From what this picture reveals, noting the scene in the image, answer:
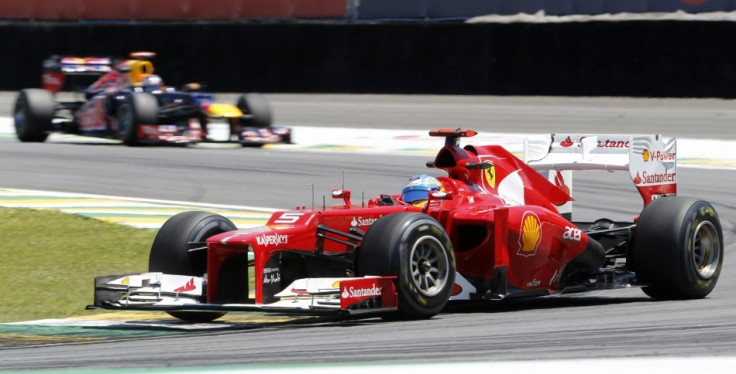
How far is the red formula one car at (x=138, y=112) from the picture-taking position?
22.1 metres

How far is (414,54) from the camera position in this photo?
93.5ft

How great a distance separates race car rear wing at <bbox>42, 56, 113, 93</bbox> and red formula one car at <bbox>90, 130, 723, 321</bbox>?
1434 cm

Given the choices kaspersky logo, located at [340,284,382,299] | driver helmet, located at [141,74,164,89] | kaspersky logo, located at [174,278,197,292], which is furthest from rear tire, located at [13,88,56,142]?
kaspersky logo, located at [340,284,382,299]

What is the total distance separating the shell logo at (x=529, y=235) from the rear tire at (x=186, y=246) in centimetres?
190

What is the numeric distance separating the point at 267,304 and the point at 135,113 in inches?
558

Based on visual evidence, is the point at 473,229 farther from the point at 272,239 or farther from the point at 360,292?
the point at 272,239

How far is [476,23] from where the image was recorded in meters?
27.5

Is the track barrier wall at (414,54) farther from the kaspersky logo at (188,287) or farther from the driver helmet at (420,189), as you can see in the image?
the kaspersky logo at (188,287)

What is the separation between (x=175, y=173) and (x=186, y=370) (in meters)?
12.5

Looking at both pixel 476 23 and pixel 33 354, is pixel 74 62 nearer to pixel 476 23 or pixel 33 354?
pixel 476 23

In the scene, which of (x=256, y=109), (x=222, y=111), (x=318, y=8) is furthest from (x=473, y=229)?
(x=318, y=8)

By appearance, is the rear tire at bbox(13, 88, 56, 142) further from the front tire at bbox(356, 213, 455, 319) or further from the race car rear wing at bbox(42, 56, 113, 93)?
the front tire at bbox(356, 213, 455, 319)

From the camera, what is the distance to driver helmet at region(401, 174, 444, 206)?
29.9 ft

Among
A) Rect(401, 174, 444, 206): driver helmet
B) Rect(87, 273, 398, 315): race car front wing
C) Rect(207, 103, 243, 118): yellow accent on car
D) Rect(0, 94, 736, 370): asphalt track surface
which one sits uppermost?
Rect(401, 174, 444, 206): driver helmet
